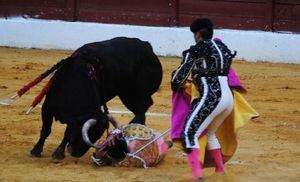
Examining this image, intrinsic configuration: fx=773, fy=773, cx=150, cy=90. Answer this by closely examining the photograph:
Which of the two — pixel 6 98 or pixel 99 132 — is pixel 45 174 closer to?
pixel 99 132

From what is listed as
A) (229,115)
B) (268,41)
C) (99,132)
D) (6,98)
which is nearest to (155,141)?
(99,132)

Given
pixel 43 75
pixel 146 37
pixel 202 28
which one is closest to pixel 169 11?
pixel 146 37

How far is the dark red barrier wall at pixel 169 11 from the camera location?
44.6 ft

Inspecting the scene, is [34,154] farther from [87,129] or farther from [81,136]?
[87,129]

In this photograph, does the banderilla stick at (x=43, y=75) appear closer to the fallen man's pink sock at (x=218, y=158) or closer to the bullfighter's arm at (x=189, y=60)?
Answer: the bullfighter's arm at (x=189, y=60)

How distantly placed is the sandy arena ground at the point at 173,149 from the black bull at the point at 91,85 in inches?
9.8

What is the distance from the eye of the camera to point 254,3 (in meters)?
13.7

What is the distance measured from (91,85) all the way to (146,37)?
7.66 metres

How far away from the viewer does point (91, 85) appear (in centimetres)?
603

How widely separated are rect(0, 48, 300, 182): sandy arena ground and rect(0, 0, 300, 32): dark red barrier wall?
232 centimetres

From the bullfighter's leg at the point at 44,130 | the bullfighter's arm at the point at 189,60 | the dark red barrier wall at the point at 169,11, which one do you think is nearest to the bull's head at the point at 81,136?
the bullfighter's leg at the point at 44,130

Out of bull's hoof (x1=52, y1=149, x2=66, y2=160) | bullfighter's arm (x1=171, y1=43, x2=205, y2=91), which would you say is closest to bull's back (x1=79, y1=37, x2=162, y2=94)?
bull's hoof (x1=52, y1=149, x2=66, y2=160)

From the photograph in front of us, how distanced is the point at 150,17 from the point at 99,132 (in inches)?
322

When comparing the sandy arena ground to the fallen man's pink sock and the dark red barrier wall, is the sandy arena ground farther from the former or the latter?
the dark red barrier wall
